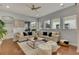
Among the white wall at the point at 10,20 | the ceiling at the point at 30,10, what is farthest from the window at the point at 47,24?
the white wall at the point at 10,20

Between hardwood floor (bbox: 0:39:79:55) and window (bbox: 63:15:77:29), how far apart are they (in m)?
0.49

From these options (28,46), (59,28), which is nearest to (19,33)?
(28,46)

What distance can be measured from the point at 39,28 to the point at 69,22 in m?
0.75

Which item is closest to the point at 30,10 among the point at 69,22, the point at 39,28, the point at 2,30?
the point at 39,28

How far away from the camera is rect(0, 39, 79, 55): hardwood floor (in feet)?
8.53

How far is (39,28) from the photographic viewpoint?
2.75m

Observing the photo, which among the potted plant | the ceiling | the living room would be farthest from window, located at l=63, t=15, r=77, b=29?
the potted plant

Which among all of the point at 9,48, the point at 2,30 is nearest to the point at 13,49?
the point at 9,48

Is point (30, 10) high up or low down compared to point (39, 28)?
up

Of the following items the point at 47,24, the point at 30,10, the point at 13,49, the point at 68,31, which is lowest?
the point at 13,49

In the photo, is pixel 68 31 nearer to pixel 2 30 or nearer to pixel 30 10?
pixel 30 10

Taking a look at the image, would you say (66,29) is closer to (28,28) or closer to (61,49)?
(61,49)

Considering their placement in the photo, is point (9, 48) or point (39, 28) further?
point (39, 28)

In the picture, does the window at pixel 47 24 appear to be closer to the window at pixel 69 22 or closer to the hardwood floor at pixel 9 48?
the window at pixel 69 22
